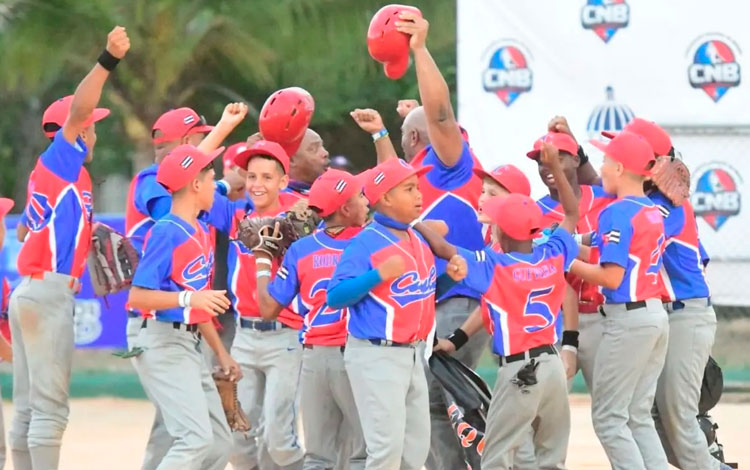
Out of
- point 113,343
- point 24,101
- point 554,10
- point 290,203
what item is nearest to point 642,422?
point 290,203

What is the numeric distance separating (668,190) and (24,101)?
12.5m

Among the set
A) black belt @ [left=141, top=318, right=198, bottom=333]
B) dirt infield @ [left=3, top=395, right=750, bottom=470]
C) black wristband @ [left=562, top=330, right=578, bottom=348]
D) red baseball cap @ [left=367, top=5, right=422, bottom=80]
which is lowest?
dirt infield @ [left=3, top=395, right=750, bottom=470]

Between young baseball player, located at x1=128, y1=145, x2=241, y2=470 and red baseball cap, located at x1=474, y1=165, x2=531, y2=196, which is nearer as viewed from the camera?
young baseball player, located at x1=128, y1=145, x2=241, y2=470

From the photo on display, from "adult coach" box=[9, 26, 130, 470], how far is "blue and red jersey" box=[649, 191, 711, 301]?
3034 millimetres

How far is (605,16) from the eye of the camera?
40.3ft

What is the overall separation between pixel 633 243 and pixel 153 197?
8.09 ft

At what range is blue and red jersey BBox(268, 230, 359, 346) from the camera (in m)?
7.13

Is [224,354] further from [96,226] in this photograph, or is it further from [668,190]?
[668,190]

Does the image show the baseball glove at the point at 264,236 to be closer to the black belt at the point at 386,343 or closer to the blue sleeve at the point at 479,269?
the black belt at the point at 386,343

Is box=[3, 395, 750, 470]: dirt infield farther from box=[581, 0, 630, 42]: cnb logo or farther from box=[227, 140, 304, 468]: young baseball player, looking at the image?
box=[581, 0, 630, 42]: cnb logo

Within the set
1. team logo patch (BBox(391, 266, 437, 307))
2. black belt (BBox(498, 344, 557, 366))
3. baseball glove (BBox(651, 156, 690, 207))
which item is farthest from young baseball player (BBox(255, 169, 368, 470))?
baseball glove (BBox(651, 156, 690, 207))

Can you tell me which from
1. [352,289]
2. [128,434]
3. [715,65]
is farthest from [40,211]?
[715,65]

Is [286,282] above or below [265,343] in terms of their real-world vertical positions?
above

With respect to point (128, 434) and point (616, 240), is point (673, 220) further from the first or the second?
point (128, 434)
